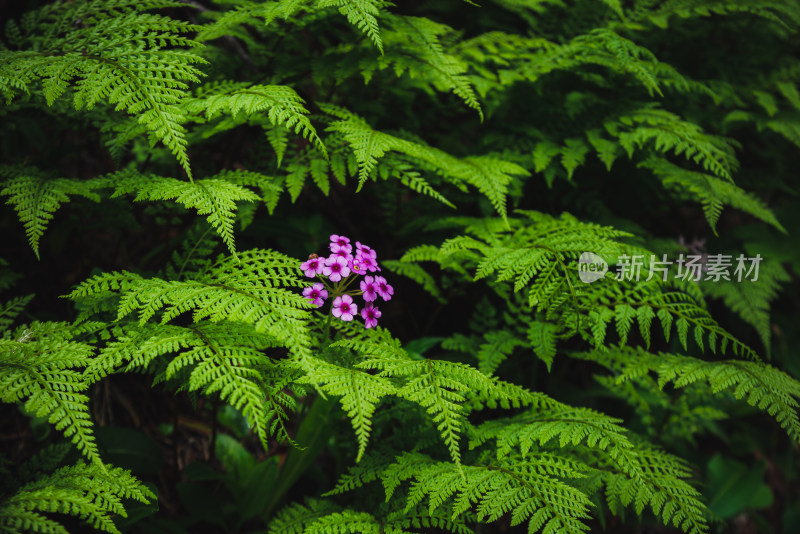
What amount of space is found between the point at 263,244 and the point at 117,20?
3.83 feet

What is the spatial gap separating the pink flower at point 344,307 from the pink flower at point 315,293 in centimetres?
5

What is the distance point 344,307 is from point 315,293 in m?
0.11

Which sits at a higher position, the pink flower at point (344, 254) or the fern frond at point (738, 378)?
the pink flower at point (344, 254)

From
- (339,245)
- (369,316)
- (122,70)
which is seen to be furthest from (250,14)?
(369,316)

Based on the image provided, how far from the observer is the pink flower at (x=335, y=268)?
1591 millimetres

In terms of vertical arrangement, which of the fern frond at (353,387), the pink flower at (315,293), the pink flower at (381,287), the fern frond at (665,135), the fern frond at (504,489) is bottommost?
the fern frond at (504,489)

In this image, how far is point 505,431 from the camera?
65.9 inches

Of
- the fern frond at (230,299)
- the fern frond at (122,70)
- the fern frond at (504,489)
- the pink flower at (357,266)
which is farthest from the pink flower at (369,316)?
the fern frond at (122,70)

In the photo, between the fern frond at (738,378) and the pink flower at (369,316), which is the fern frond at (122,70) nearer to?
the pink flower at (369,316)

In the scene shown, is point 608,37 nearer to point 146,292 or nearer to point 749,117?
point 749,117

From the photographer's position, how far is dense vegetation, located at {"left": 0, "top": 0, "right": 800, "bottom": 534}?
4.67 feet

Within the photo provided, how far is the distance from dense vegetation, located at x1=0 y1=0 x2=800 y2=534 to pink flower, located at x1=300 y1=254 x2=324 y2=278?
0.10ft

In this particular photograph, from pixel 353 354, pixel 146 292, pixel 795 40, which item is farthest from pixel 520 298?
pixel 795 40

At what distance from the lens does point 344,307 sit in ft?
5.32
